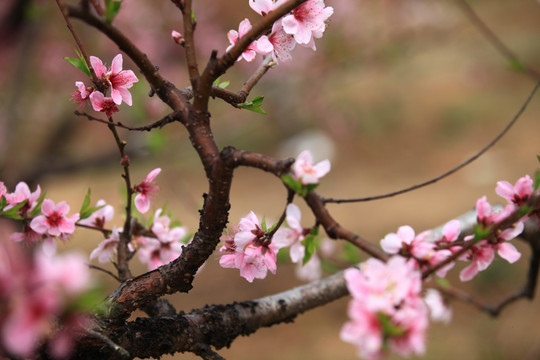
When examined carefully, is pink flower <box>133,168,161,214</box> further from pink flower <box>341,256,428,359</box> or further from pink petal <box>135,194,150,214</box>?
pink flower <box>341,256,428,359</box>

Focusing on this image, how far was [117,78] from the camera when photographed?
675mm

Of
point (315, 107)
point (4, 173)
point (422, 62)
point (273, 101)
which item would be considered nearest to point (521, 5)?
point (422, 62)

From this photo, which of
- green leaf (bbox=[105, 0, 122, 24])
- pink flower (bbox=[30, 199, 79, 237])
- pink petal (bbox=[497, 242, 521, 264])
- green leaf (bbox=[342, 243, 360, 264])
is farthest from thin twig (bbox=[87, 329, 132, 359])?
green leaf (bbox=[342, 243, 360, 264])

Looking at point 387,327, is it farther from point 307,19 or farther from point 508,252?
point 307,19

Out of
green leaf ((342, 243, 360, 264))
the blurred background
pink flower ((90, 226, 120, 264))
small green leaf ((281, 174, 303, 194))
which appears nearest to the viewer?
small green leaf ((281, 174, 303, 194))

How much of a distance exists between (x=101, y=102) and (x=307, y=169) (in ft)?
1.03

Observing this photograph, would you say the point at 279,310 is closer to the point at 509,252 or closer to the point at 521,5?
the point at 509,252

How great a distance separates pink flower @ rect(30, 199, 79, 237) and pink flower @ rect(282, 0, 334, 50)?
0.39 meters

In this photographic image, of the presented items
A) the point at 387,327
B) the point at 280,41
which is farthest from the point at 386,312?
the point at 280,41

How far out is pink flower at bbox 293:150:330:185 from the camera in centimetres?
51

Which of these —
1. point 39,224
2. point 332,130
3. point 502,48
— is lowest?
point 39,224

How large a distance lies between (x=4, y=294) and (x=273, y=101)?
4.03m

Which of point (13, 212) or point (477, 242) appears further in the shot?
point (13, 212)

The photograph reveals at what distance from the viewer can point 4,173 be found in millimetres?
2020
